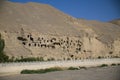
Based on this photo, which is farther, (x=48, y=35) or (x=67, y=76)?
(x=48, y=35)

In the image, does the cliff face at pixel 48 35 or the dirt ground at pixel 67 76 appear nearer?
the dirt ground at pixel 67 76

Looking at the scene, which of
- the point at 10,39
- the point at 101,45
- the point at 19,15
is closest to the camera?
the point at 10,39

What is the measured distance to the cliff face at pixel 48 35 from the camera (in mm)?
40094

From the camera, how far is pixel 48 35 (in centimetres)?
4469

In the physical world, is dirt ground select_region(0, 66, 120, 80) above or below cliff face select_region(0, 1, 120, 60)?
below

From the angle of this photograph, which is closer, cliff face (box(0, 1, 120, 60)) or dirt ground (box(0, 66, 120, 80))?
dirt ground (box(0, 66, 120, 80))

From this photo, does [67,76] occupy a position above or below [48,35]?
below

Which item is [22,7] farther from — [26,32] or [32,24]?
[26,32]

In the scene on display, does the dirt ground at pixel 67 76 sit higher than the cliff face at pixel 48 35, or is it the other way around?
the cliff face at pixel 48 35

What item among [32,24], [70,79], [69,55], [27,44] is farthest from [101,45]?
[70,79]

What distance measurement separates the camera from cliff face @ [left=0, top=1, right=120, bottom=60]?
132 feet

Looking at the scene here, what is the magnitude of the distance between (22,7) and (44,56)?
17403 millimetres

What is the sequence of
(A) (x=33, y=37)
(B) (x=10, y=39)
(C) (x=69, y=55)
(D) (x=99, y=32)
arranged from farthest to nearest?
(D) (x=99, y=32) < (C) (x=69, y=55) < (A) (x=33, y=37) < (B) (x=10, y=39)

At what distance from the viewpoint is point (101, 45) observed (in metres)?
52.9
